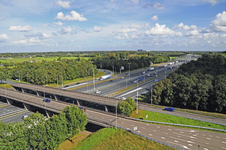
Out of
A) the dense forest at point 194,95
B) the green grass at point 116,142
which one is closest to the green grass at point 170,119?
the green grass at point 116,142

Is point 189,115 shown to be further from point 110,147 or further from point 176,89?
point 110,147

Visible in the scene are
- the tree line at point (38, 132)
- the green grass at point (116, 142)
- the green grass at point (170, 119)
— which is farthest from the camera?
the green grass at point (170, 119)

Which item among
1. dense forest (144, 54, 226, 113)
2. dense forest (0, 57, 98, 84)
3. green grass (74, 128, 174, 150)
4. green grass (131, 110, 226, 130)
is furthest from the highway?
dense forest (0, 57, 98, 84)

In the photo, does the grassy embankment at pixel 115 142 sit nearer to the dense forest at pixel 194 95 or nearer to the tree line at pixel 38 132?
the tree line at pixel 38 132

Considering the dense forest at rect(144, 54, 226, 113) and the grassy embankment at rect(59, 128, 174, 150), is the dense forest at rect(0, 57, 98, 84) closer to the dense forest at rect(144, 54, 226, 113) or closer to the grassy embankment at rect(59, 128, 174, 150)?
the dense forest at rect(144, 54, 226, 113)

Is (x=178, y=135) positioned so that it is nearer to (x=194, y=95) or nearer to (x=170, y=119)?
(x=170, y=119)

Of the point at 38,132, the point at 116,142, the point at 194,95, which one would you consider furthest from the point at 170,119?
the point at 38,132

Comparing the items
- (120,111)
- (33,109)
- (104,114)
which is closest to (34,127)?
(104,114)
